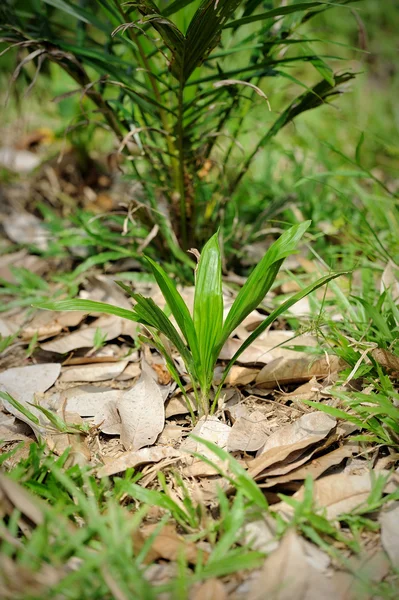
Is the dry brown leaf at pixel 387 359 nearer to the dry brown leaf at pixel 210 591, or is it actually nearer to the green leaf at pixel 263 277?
the green leaf at pixel 263 277

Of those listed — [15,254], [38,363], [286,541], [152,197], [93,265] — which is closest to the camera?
[286,541]

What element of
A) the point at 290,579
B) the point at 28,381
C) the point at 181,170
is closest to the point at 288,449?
the point at 290,579

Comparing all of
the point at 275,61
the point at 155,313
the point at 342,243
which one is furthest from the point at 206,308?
the point at 342,243

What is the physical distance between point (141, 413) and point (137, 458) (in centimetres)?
16

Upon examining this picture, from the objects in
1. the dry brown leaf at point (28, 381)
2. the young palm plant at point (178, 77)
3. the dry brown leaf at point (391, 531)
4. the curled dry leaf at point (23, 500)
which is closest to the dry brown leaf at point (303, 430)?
the dry brown leaf at point (391, 531)

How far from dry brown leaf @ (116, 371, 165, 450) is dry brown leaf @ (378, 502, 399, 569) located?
57 cm

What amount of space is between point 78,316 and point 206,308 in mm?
693

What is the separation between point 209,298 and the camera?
4.18ft

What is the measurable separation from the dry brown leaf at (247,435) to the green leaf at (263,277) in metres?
0.26

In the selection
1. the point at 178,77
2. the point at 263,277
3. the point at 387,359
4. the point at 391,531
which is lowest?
the point at 391,531

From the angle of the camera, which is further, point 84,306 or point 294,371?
point 294,371

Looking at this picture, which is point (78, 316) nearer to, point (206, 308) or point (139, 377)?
point (139, 377)

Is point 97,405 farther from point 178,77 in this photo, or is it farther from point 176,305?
point 178,77

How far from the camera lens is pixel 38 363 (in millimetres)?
1716
